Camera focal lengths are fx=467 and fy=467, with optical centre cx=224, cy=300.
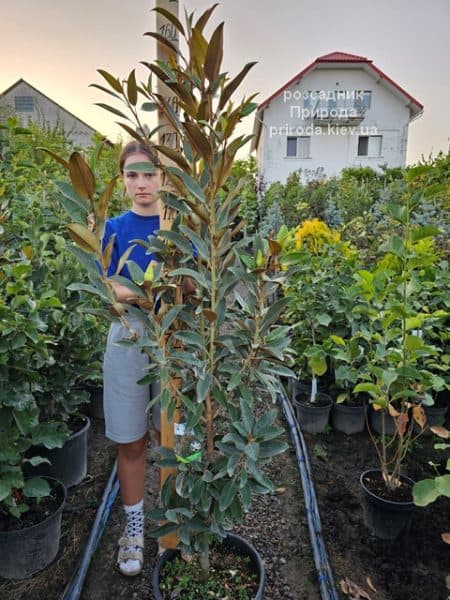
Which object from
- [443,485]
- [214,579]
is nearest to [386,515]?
[443,485]

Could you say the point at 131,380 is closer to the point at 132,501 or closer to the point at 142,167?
the point at 132,501

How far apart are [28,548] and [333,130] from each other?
909 inches

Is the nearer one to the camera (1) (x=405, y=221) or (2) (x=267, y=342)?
(2) (x=267, y=342)

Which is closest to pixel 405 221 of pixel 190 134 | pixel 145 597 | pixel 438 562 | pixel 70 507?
pixel 190 134

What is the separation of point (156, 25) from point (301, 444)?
2218mm

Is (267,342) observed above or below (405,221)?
below

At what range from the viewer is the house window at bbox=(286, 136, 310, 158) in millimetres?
22266

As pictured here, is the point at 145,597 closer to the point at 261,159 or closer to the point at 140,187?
the point at 140,187

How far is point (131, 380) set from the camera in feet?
5.81

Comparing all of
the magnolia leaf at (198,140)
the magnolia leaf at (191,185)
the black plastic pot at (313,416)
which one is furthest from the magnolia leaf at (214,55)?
the black plastic pot at (313,416)

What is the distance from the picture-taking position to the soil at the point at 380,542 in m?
1.84

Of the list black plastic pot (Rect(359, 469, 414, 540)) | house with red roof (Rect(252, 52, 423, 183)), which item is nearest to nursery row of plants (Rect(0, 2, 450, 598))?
black plastic pot (Rect(359, 469, 414, 540))

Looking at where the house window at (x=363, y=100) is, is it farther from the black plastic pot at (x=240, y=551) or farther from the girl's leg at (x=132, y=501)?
the black plastic pot at (x=240, y=551)

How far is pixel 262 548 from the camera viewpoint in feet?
6.77
